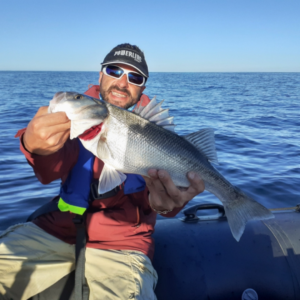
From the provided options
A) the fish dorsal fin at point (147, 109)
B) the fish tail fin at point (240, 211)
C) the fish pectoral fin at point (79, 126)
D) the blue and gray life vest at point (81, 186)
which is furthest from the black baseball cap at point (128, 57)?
the fish tail fin at point (240, 211)

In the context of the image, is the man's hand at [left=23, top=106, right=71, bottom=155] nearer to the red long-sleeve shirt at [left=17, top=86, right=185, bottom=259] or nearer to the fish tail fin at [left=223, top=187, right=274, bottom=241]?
the red long-sleeve shirt at [left=17, top=86, right=185, bottom=259]

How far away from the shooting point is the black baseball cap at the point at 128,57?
12.7ft

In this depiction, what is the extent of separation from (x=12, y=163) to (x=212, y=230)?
266 inches

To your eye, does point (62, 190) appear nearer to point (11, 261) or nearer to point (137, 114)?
point (11, 261)

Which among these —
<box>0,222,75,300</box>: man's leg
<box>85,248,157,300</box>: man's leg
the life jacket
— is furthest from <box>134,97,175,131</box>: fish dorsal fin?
<box>0,222,75,300</box>: man's leg

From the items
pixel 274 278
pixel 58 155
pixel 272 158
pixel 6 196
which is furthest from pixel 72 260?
pixel 272 158

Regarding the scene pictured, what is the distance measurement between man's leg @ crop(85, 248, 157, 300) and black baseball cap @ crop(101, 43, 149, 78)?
7.71 ft

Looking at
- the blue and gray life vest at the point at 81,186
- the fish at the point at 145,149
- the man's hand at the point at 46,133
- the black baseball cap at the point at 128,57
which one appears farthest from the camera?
the black baseball cap at the point at 128,57

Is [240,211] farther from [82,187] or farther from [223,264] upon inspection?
[82,187]

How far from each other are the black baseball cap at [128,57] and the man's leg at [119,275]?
2349 millimetres

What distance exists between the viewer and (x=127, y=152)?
9.20 ft

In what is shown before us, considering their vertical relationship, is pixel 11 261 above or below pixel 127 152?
below

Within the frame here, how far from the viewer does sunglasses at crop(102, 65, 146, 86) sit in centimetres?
389

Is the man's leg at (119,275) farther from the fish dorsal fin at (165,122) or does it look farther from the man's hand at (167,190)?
Answer: the fish dorsal fin at (165,122)
